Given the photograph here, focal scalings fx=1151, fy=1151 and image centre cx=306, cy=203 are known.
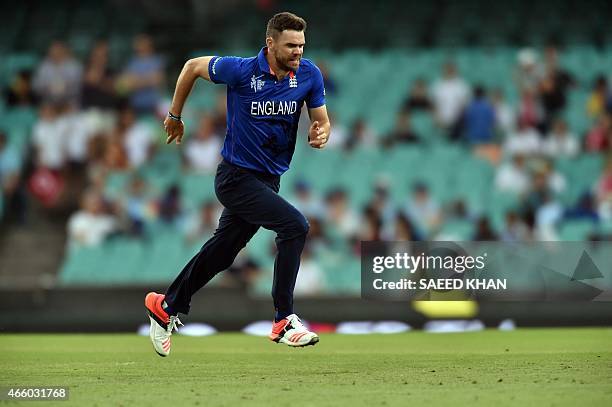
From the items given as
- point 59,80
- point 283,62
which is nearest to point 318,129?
point 283,62

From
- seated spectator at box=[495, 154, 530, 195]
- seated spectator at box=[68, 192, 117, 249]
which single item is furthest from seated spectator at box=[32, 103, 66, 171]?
seated spectator at box=[495, 154, 530, 195]

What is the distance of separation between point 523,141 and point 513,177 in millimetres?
688

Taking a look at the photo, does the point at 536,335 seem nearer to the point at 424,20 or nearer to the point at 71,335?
the point at 71,335

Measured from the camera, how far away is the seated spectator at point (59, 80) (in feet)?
54.4

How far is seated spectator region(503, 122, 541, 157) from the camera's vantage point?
15.2 m

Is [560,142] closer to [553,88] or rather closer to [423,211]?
[553,88]

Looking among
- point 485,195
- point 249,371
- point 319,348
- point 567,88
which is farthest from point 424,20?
point 249,371

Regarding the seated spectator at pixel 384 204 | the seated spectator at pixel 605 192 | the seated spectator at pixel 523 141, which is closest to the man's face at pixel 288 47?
the seated spectator at pixel 384 204

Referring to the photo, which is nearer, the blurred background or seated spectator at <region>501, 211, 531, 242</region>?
the blurred background

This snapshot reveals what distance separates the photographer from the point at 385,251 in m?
11.8

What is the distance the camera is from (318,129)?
288 inches

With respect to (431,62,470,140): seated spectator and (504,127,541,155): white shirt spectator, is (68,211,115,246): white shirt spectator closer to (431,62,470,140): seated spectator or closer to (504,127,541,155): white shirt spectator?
(431,62,470,140): seated spectator

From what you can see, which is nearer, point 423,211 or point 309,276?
point 309,276

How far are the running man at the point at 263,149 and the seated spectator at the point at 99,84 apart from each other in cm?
911
